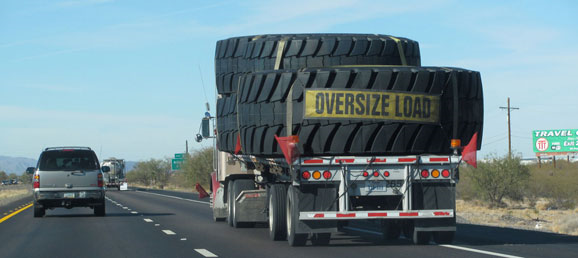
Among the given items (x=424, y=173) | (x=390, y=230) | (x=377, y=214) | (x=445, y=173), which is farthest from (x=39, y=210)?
(x=445, y=173)

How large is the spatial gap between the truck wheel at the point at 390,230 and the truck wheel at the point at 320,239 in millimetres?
1400

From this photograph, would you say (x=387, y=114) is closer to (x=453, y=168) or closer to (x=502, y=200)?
(x=453, y=168)

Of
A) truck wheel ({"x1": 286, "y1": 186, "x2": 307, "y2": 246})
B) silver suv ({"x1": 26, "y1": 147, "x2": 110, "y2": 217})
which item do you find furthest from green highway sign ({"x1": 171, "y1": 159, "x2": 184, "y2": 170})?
truck wheel ({"x1": 286, "y1": 186, "x2": 307, "y2": 246})

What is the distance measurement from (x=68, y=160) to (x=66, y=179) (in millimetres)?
777

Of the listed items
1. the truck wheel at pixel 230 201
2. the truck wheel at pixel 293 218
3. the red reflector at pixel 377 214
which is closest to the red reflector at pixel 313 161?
the truck wheel at pixel 293 218

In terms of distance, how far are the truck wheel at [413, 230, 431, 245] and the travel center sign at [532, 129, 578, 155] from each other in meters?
77.0

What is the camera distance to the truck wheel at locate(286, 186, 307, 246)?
13703 mm

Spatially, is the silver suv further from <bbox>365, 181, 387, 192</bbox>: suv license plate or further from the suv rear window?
<bbox>365, 181, 387, 192</bbox>: suv license plate

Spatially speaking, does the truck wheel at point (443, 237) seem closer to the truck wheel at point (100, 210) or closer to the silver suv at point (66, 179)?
the silver suv at point (66, 179)

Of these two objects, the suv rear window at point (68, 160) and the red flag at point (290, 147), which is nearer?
the red flag at point (290, 147)

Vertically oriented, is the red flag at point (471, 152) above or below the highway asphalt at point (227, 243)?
above

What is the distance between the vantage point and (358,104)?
13.4m

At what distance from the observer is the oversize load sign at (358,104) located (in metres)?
13.4

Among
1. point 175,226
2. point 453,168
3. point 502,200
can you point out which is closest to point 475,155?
point 453,168
